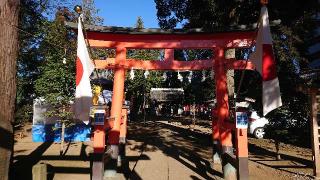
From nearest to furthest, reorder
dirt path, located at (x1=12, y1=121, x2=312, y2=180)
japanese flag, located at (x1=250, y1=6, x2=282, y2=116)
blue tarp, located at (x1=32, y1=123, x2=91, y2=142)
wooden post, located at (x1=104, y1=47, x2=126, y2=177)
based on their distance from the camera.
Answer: japanese flag, located at (x1=250, y1=6, x2=282, y2=116) → wooden post, located at (x1=104, y1=47, x2=126, y2=177) → dirt path, located at (x1=12, y1=121, x2=312, y2=180) → blue tarp, located at (x1=32, y1=123, x2=91, y2=142)

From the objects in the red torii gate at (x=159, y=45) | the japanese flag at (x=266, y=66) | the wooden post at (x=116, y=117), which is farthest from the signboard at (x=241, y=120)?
the wooden post at (x=116, y=117)

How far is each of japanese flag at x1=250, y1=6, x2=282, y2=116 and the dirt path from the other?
3.32 m

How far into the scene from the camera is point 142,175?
9.18 m

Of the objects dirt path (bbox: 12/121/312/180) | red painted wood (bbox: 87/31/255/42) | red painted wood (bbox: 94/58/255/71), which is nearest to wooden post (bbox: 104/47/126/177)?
red painted wood (bbox: 94/58/255/71)

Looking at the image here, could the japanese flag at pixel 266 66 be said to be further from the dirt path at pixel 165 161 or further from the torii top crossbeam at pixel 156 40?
the dirt path at pixel 165 161

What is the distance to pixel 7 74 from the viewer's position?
568 centimetres

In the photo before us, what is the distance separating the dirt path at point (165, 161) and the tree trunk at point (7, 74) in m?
2.84

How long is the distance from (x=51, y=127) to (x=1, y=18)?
38.5 ft

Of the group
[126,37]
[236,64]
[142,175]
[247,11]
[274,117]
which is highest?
[247,11]

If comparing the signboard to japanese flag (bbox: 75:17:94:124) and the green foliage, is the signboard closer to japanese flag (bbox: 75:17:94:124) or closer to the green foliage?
japanese flag (bbox: 75:17:94:124)

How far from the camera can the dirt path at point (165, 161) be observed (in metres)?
9.18

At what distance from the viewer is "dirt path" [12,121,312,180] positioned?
918 centimetres

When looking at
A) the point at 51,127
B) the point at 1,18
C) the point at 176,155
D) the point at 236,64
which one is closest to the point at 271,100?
the point at 236,64

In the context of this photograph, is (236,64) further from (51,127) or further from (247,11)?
(51,127)
